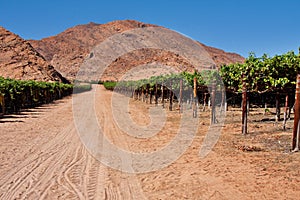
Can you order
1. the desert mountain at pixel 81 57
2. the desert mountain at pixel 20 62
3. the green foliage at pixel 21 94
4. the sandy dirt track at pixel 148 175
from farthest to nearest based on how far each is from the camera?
1. the desert mountain at pixel 81 57
2. the desert mountain at pixel 20 62
3. the green foliage at pixel 21 94
4. the sandy dirt track at pixel 148 175

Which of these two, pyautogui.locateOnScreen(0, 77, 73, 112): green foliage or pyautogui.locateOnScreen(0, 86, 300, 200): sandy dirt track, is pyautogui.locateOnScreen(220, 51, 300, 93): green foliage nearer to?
pyautogui.locateOnScreen(0, 86, 300, 200): sandy dirt track

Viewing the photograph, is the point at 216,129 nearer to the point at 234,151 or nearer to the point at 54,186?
the point at 234,151

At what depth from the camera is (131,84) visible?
54.0 m

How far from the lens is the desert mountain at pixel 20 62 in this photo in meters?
80.9

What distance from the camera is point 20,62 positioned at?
282 feet

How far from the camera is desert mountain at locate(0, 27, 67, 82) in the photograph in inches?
3185

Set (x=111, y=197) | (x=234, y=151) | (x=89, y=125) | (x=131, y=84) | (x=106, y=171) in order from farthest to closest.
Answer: (x=131, y=84), (x=89, y=125), (x=234, y=151), (x=106, y=171), (x=111, y=197)

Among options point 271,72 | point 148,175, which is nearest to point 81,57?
point 271,72

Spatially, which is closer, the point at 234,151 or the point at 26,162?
the point at 26,162

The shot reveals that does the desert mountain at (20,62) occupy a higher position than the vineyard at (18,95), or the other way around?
the desert mountain at (20,62)

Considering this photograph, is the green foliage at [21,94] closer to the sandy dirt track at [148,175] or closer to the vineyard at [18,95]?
the vineyard at [18,95]

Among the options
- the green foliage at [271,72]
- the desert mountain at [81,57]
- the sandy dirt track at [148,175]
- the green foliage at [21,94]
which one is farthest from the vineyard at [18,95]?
the desert mountain at [81,57]

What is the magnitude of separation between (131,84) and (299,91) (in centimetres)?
4489

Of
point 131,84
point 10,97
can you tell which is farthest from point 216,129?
point 131,84
